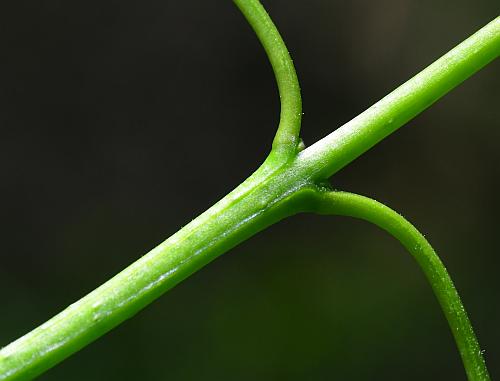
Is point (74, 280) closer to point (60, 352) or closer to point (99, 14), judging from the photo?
point (99, 14)

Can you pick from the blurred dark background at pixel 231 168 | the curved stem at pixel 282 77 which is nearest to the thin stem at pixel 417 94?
the curved stem at pixel 282 77

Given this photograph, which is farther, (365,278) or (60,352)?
(365,278)

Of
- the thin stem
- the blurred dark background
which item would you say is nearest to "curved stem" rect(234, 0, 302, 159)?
the thin stem

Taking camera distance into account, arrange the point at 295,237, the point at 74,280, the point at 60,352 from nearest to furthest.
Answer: the point at 60,352 → the point at 74,280 → the point at 295,237

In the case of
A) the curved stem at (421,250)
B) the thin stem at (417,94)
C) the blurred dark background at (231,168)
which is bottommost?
the curved stem at (421,250)

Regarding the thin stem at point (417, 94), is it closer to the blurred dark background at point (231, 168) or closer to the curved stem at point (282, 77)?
the curved stem at point (282, 77)

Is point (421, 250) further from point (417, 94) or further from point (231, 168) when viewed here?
point (231, 168)

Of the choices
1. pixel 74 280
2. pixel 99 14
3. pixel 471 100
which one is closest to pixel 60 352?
pixel 74 280
